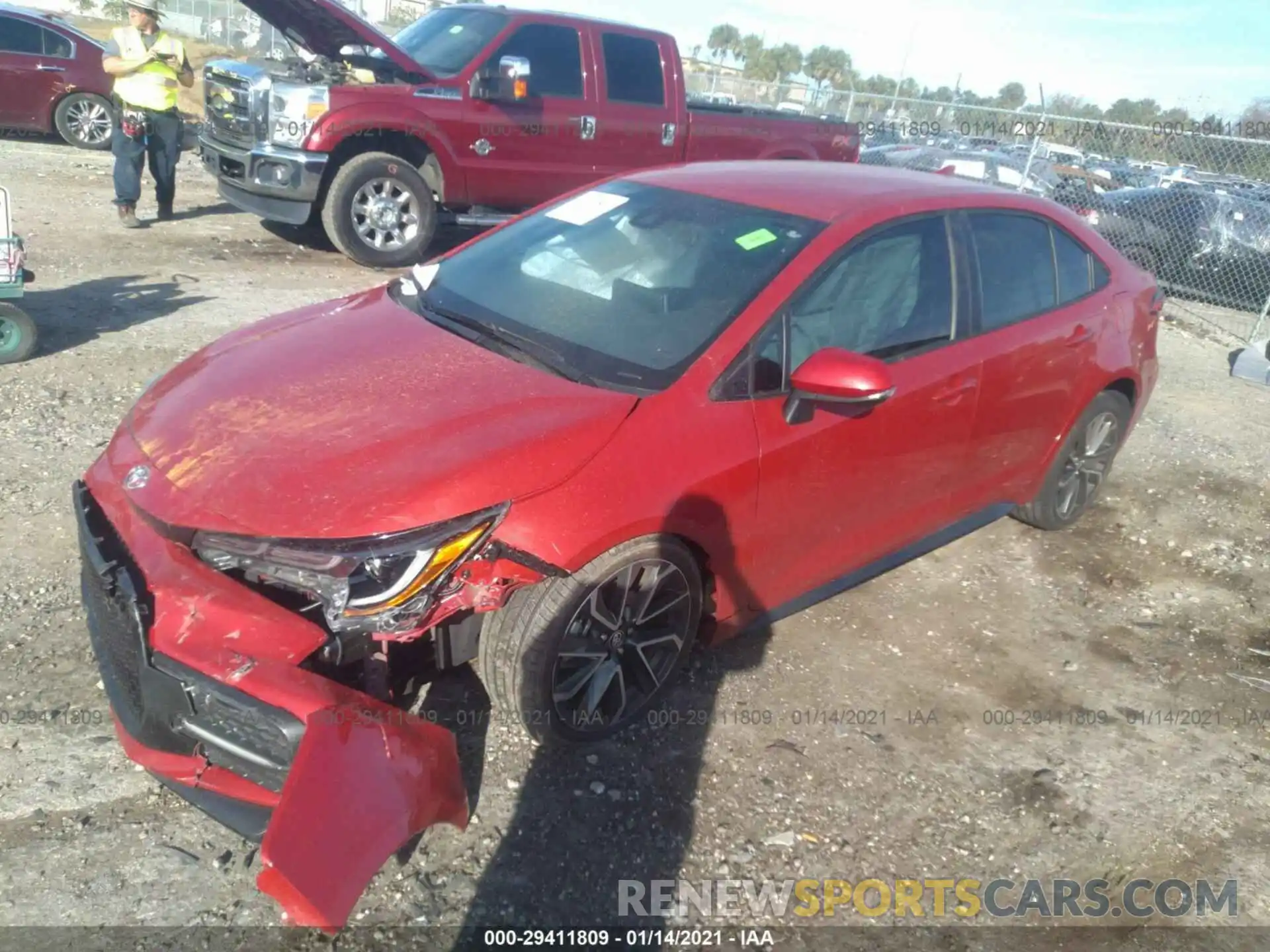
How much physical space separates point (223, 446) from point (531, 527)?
870 millimetres

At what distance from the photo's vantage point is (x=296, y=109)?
7.73m

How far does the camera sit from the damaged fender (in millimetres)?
2020

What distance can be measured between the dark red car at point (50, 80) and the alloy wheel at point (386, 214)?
19.0 feet

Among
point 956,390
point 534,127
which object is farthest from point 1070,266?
point 534,127

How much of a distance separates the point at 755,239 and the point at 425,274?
129cm

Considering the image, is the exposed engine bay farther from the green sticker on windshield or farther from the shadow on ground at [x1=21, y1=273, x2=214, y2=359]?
the green sticker on windshield

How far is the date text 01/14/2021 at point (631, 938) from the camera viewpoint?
8.03 feet

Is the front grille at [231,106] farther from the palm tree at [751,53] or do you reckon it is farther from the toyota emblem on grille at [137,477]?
the palm tree at [751,53]

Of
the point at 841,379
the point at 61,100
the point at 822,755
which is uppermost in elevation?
the point at 61,100

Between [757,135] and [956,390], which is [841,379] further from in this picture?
[757,135]

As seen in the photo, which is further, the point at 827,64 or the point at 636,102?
the point at 827,64

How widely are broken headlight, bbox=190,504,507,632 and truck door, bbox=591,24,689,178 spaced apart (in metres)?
7.25

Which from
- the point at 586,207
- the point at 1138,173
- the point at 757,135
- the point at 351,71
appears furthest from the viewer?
the point at 1138,173

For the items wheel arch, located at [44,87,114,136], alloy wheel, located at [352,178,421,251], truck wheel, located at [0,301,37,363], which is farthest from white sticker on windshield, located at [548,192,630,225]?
wheel arch, located at [44,87,114,136]
